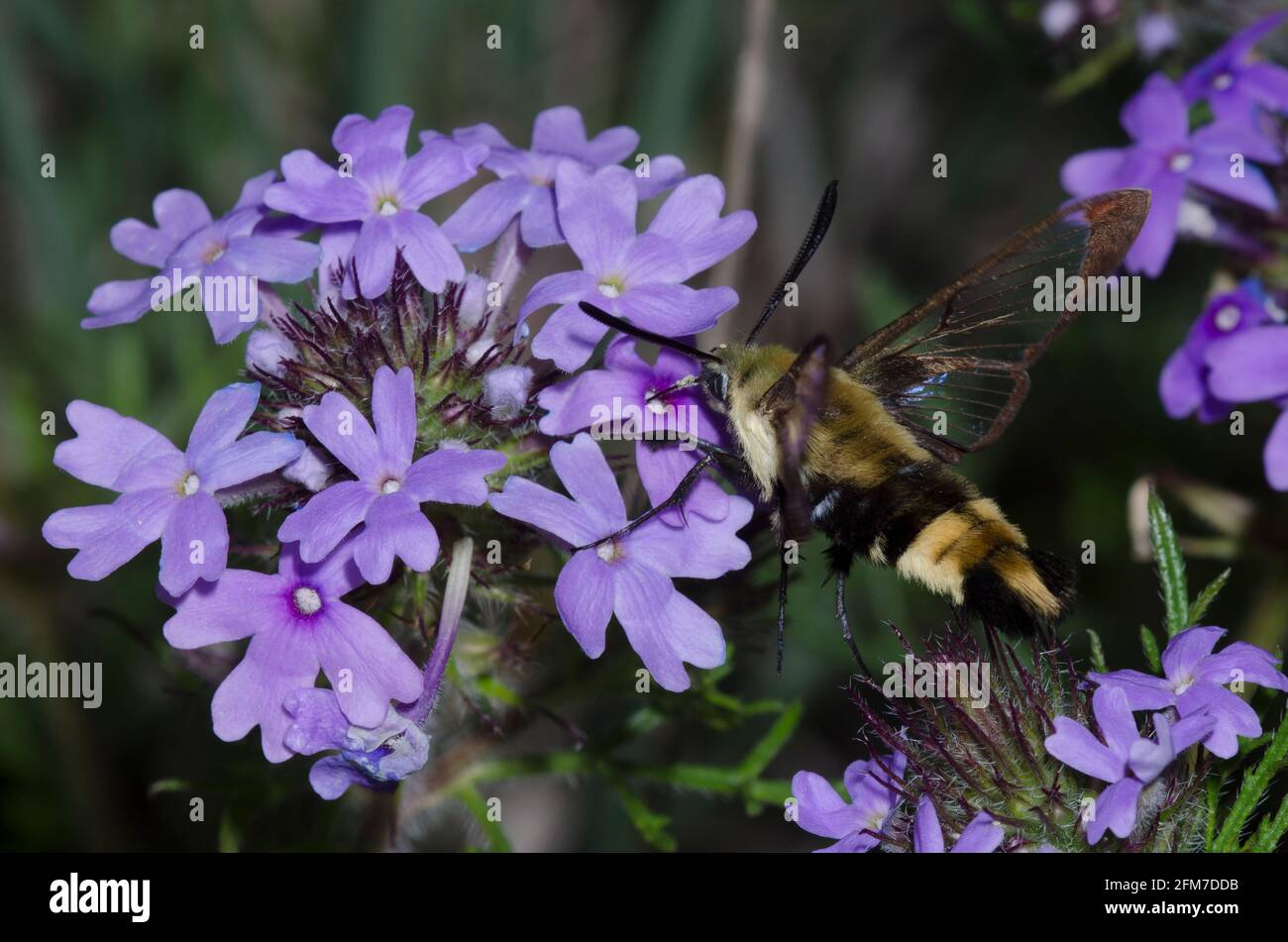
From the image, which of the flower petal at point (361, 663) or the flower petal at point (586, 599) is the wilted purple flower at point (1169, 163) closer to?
the flower petal at point (586, 599)

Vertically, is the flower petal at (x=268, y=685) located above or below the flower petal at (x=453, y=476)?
below

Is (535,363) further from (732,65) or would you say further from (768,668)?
(732,65)

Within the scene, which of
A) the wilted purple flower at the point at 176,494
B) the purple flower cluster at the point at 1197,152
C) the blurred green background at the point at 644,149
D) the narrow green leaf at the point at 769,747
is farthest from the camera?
the blurred green background at the point at 644,149

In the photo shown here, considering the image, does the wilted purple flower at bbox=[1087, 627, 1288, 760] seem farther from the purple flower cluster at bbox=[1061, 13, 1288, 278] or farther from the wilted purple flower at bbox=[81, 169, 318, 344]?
the wilted purple flower at bbox=[81, 169, 318, 344]

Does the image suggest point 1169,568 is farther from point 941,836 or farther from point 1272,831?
point 941,836

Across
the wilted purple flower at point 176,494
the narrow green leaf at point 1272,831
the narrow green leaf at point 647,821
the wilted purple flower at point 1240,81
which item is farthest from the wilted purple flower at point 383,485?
the wilted purple flower at point 1240,81

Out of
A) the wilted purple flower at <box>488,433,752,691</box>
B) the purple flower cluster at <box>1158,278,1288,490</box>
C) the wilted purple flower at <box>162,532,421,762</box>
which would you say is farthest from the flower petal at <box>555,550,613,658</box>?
the purple flower cluster at <box>1158,278,1288,490</box>

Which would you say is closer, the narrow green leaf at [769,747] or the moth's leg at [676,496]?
the moth's leg at [676,496]
